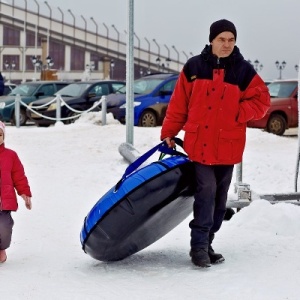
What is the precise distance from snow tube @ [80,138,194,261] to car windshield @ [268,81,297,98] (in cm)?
1447

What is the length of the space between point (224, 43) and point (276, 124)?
1423 cm

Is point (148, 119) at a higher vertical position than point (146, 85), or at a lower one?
lower

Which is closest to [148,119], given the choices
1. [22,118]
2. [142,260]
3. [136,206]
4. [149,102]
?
[149,102]

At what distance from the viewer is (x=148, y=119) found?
19672 mm

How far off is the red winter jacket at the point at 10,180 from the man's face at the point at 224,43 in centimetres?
154

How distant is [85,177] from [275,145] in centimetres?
543

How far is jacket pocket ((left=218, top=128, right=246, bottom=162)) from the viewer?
4.95 meters

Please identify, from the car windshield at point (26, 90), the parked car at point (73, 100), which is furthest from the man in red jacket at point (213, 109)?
the car windshield at point (26, 90)

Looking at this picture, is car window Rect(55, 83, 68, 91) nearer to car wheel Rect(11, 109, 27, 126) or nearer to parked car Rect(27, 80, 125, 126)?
parked car Rect(27, 80, 125, 126)

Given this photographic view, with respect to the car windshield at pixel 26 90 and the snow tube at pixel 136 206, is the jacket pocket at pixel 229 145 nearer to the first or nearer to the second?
the snow tube at pixel 136 206

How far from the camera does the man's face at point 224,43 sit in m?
4.97

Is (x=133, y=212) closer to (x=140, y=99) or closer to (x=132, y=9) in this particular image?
(x=132, y=9)

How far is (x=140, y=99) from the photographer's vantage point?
19.4 metres

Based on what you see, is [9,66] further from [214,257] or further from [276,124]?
[214,257]
